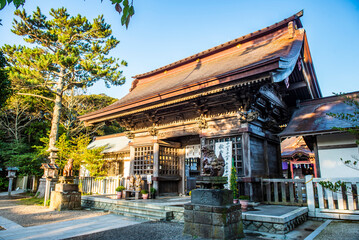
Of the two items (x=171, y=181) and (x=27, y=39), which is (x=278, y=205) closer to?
(x=171, y=181)

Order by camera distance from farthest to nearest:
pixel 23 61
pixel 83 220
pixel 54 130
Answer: pixel 54 130 → pixel 23 61 → pixel 83 220

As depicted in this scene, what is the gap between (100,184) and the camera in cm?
1338

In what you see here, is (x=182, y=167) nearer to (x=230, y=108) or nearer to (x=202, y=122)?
(x=202, y=122)

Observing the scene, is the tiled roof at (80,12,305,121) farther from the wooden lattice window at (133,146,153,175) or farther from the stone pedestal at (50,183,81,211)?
the stone pedestal at (50,183,81,211)

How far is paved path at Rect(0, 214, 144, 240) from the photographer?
5.21 metres

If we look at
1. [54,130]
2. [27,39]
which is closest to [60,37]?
[27,39]

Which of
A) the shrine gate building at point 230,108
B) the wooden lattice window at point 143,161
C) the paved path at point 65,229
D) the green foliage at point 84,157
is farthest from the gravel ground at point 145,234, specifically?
the green foliage at point 84,157

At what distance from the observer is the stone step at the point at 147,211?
6.81m

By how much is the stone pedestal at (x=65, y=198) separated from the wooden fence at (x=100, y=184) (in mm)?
2707

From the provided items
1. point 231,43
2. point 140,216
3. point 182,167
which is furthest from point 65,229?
point 231,43

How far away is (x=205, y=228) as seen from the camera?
4637 mm

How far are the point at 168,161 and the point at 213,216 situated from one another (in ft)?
22.7

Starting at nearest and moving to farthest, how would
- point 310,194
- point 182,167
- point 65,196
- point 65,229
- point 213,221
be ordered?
1. point 213,221
2. point 65,229
3. point 310,194
4. point 65,196
5. point 182,167

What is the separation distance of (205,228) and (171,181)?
678 centimetres
